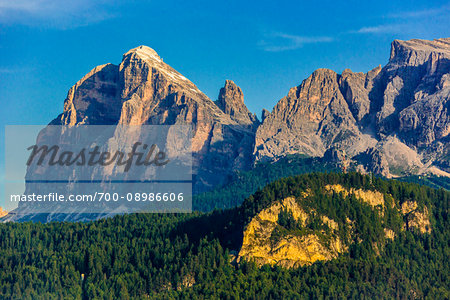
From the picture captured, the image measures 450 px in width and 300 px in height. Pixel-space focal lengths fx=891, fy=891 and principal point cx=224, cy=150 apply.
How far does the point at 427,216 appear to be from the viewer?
175250 mm

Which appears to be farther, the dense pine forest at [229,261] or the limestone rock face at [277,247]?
the limestone rock face at [277,247]

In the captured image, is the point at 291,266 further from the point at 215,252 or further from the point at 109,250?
the point at 109,250

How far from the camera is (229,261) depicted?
154500 millimetres

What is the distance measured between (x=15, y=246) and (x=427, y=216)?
83.1 m

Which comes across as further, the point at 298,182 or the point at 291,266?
the point at 298,182

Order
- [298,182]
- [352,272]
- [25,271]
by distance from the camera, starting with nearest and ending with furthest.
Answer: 1. [352,272]
2. [25,271]
3. [298,182]

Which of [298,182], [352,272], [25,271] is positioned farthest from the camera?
[298,182]

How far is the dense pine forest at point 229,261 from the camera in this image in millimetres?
147875

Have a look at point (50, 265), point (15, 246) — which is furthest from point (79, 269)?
point (15, 246)

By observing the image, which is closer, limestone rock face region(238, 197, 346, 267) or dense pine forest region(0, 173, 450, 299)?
dense pine forest region(0, 173, 450, 299)

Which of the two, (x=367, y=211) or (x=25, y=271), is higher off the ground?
(x=367, y=211)

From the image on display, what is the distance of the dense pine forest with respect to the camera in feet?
485

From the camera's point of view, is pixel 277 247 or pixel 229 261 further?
pixel 277 247

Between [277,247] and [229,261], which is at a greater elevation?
[277,247]
